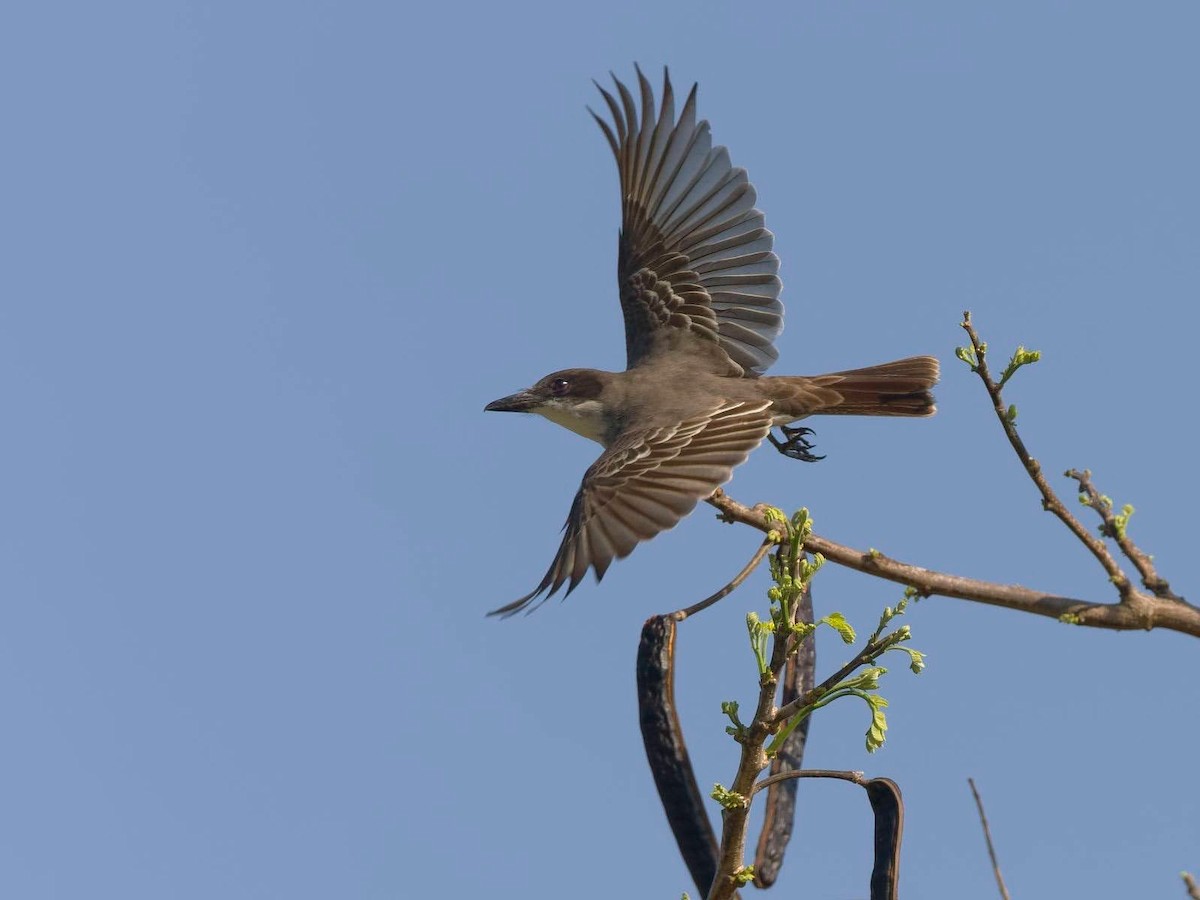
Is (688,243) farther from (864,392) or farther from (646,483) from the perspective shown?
(646,483)

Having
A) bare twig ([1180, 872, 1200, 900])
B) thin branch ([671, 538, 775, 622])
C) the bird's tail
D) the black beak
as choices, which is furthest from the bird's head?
bare twig ([1180, 872, 1200, 900])

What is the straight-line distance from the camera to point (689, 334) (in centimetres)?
865

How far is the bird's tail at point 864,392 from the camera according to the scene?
7.88 metres

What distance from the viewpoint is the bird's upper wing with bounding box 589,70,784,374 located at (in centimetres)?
861

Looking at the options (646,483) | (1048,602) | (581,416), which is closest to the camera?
(1048,602)

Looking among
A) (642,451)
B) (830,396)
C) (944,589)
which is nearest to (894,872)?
(944,589)

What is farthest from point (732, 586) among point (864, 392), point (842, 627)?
point (864, 392)

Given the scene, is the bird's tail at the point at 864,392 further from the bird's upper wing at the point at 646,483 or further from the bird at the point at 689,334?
the bird's upper wing at the point at 646,483

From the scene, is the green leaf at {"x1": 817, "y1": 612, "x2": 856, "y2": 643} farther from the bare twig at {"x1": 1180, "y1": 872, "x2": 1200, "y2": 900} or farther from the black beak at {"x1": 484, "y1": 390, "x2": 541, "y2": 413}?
the black beak at {"x1": 484, "y1": 390, "x2": 541, "y2": 413}

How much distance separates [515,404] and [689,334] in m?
1.10

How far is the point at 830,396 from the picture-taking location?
795cm

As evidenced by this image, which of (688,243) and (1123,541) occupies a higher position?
(688,243)

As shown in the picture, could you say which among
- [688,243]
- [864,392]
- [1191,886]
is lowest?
[1191,886]

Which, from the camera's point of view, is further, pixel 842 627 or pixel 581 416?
pixel 581 416
